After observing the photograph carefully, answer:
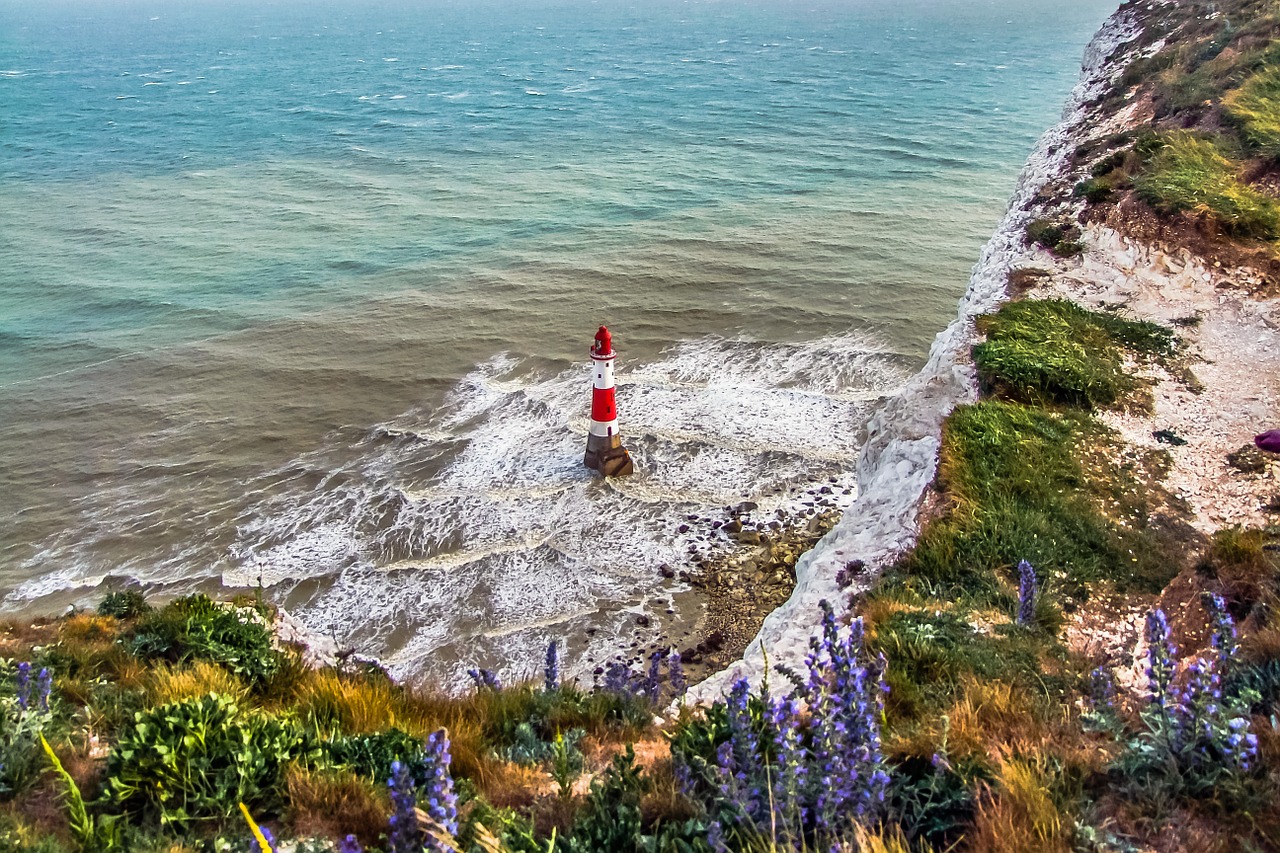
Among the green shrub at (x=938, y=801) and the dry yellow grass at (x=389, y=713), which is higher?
the green shrub at (x=938, y=801)

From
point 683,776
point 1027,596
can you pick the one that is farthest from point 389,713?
point 1027,596

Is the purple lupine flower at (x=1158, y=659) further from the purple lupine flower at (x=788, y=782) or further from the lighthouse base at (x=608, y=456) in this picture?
the lighthouse base at (x=608, y=456)

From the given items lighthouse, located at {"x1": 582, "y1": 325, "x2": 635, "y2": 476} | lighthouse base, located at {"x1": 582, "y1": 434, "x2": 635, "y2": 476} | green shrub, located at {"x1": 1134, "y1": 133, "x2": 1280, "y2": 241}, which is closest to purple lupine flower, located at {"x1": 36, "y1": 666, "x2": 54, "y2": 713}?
lighthouse, located at {"x1": 582, "y1": 325, "x2": 635, "y2": 476}

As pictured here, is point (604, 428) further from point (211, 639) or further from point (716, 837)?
point (716, 837)

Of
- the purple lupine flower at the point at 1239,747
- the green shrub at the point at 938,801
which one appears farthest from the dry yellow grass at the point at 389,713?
the purple lupine flower at the point at 1239,747

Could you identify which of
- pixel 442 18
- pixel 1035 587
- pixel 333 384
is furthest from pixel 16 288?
pixel 442 18

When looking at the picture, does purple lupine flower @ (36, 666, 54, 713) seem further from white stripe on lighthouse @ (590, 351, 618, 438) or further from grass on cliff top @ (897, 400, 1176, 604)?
white stripe on lighthouse @ (590, 351, 618, 438)
